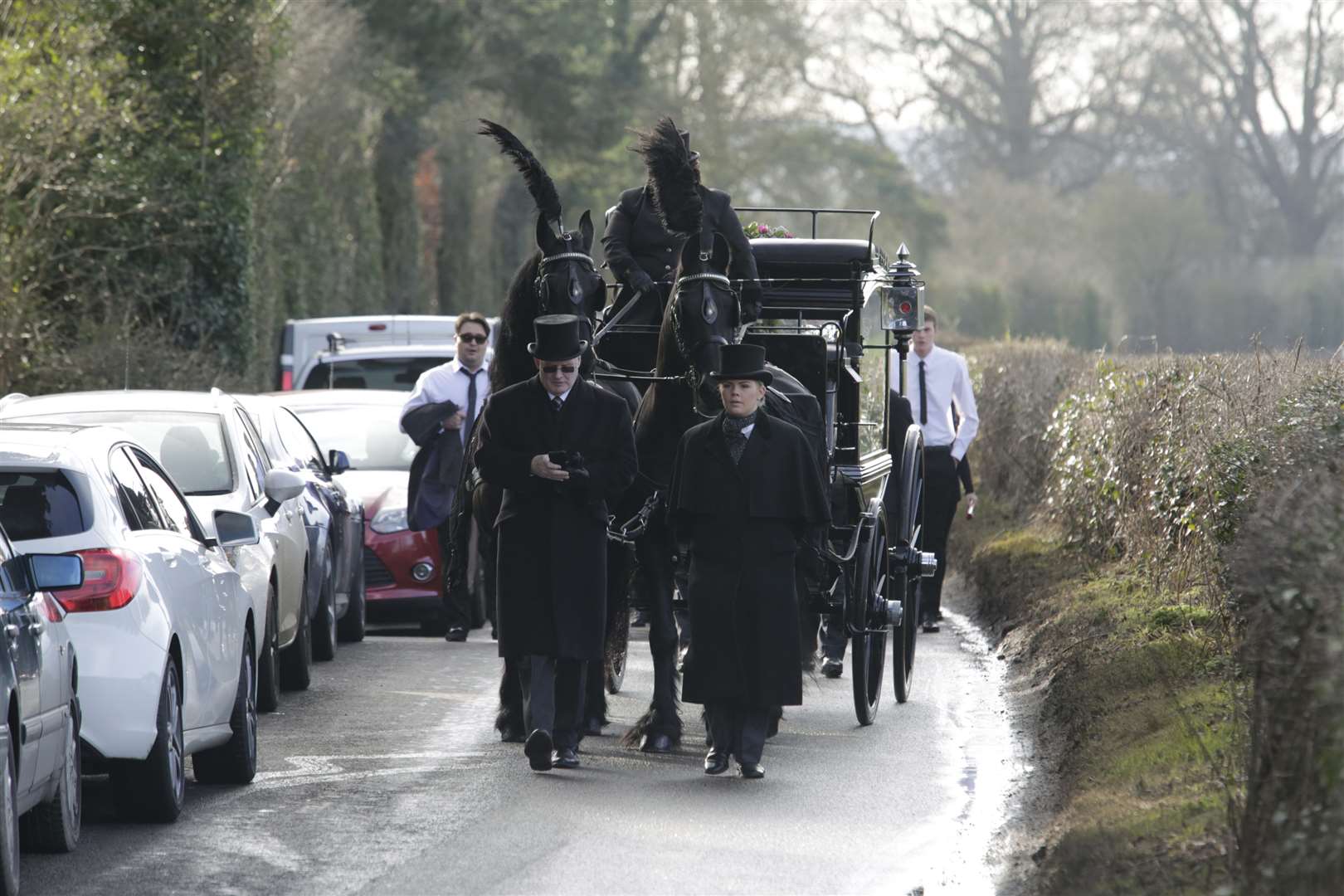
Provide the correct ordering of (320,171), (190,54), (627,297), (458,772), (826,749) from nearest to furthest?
(458,772)
(826,749)
(627,297)
(190,54)
(320,171)

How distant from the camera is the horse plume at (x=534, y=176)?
36.7 ft

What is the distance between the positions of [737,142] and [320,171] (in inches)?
1051

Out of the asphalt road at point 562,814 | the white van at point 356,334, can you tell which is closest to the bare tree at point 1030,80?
the white van at point 356,334

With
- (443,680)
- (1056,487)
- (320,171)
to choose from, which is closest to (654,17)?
(320,171)

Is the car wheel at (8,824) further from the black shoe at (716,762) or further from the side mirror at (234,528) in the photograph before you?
the black shoe at (716,762)

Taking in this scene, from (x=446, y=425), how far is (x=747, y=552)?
5.32 meters

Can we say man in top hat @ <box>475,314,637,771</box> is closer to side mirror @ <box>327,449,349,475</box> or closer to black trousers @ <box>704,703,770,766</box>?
black trousers @ <box>704,703,770,766</box>

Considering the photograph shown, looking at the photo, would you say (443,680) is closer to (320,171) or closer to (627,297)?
(627,297)

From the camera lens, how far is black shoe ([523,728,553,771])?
10.0m

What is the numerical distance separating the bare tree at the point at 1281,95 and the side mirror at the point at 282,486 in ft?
148

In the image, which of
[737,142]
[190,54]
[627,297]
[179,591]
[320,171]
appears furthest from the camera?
[737,142]

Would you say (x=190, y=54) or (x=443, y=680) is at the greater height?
(x=190, y=54)

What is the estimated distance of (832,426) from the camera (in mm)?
11688

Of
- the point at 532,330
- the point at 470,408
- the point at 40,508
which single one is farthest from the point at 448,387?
the point at 40,508
